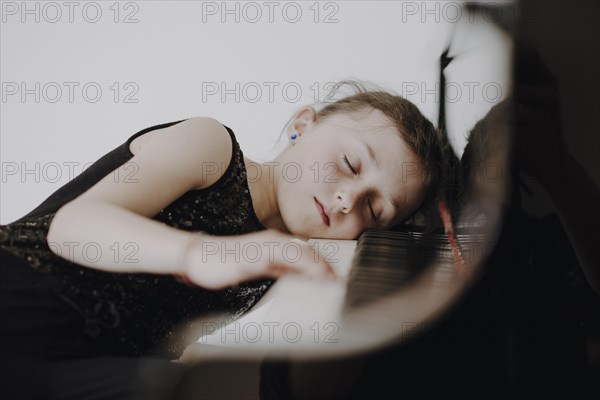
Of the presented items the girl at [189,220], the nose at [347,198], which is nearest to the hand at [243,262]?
the girl at [189,220]

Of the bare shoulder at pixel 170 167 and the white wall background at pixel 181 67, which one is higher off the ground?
the white wall background at pixel 181 67

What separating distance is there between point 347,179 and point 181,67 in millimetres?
178

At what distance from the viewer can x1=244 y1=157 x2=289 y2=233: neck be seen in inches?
19.3

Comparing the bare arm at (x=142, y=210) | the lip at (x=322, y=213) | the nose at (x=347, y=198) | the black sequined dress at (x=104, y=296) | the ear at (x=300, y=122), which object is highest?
the ear at (x=300, y=122)

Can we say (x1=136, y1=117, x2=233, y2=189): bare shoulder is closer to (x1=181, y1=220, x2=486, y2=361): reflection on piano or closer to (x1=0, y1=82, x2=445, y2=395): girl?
(x1=0, y1=82, x2=445, y2=395): girl

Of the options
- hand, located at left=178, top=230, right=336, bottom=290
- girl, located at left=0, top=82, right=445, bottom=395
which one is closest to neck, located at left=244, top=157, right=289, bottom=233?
girl, located at left=0, top=82, right=445, bottom=395

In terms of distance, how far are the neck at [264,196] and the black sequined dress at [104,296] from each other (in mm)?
24

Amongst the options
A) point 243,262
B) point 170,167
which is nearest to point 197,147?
point 170,167

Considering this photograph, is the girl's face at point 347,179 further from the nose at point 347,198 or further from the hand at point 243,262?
the hand at point 243,262

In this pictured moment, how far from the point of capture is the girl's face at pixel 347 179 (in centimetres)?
47

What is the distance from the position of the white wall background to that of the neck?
0.07 ft

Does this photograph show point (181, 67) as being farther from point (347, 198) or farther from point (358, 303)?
point (358, 303)

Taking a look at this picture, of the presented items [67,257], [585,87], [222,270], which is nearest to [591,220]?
[585,87]

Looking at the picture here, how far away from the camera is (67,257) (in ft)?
1.29
